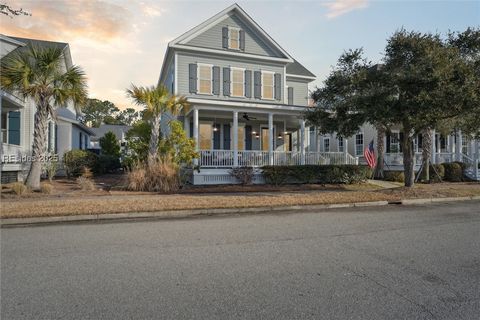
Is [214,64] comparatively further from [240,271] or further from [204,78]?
[240,271]

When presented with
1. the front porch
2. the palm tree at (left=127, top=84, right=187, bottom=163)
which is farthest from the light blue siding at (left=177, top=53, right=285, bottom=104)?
the palm tree at (left=127, top=84, right=187, bottom=163)

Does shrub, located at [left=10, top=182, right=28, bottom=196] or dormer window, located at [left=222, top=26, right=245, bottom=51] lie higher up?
dormer window, located at [left=222, top=26, right=245, bottom=51]

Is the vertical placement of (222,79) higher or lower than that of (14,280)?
higher

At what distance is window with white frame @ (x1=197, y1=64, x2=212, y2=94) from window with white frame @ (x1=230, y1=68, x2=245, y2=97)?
56.0 inches

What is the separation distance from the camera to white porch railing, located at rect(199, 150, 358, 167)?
16.4m

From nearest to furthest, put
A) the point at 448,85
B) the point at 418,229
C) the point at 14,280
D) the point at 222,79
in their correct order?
1. the point at 14,280
2. the point at 418,229
3. the point at 448,85
4. the point at 222,79

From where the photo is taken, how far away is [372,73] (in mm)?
13117

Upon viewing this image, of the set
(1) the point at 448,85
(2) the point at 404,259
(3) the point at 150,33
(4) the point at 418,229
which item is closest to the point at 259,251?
(2) the point at 404,259

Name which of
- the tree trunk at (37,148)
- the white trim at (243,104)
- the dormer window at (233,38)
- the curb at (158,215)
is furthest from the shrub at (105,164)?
the curb at (158,215)

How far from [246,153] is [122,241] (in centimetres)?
1141

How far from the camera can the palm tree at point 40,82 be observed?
476 inches

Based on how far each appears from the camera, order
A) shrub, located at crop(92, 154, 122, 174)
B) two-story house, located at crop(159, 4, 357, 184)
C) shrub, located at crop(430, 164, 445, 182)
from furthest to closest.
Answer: shrub, located at crop(92, 154, 122, 174) → shrub, located at crop(430, 164, 445, 182) → two-story house, located at crop(159, 4, 357, 184)

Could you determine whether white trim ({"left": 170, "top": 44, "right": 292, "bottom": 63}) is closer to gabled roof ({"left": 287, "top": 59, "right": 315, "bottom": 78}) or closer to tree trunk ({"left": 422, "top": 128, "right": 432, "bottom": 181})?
gabled roof ({"left": 287, "top": 59, "right": 315, "bottom": 78})

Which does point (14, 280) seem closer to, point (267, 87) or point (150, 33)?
point (150, 33)
